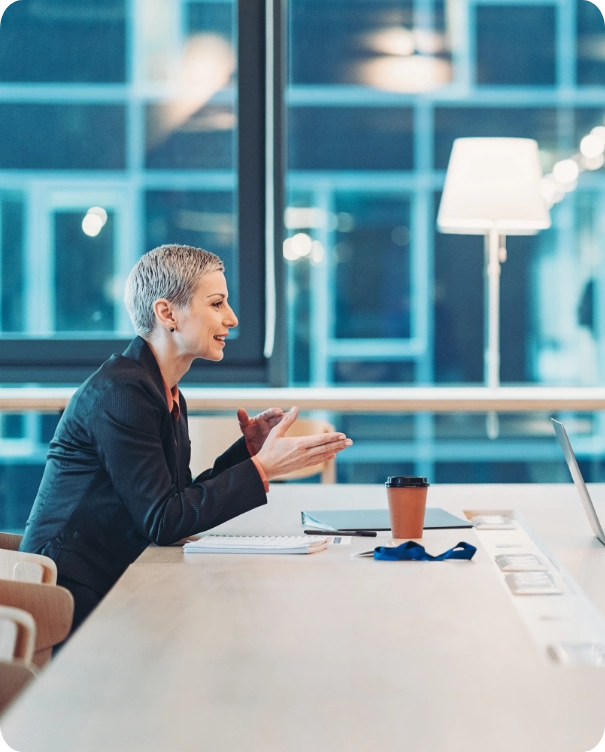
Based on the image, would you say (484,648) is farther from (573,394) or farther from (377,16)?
(377,16)

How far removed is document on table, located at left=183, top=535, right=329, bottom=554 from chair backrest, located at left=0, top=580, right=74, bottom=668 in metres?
0.22

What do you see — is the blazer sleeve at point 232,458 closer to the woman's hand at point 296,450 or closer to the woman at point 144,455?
the woman at point 144,455

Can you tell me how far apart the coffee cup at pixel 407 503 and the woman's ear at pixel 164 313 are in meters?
0.62

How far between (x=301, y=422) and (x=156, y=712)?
214cm

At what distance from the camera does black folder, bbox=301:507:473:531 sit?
176cm

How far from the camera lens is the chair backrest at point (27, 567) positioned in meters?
1.64

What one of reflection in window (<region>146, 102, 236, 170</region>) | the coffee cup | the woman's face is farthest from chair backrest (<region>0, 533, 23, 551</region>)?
reflection in window (<region>146, 102, 236, 170</region>)

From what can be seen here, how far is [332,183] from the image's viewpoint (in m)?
4.28

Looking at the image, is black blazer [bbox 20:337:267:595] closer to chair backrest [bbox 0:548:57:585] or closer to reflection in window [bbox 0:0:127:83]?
chair backrest [bbox 0:548:57:585]

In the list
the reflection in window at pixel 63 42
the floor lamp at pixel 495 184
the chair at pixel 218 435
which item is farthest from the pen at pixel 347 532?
the reflection in window at pixel 63 42

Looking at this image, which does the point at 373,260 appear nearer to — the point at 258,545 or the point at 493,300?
the point at 493,300

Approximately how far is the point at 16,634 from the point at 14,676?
0.16 metres

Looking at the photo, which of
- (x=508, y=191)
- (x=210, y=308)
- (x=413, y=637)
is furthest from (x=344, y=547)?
(x=508, y=191)

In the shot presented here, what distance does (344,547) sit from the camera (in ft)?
5.26
